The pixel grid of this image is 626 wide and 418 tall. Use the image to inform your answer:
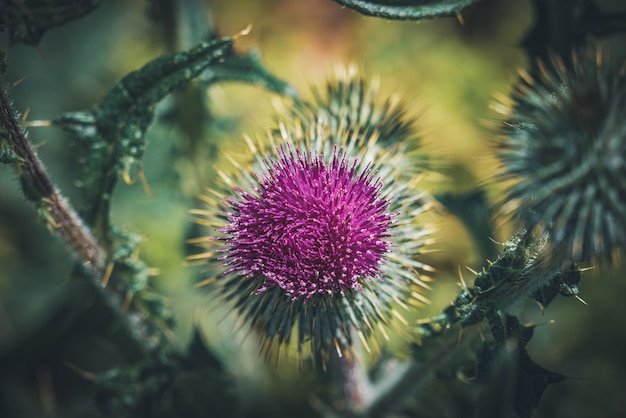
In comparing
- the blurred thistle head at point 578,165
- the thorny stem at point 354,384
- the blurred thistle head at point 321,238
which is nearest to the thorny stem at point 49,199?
the blurred thistle head at point 321,238

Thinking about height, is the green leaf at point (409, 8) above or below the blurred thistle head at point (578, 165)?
above

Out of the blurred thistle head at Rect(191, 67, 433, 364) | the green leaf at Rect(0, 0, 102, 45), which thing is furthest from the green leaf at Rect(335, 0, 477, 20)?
the green leaf at Rect(0, 0, 102, 45)

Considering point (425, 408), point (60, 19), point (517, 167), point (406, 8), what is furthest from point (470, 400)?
point (60, 19)

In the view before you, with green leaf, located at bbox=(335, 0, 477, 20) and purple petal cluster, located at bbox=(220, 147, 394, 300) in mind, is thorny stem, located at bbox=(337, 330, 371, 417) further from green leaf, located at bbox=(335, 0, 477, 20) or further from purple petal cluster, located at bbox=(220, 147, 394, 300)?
green leaf, located at bbox=(335, 0, 477, 20)

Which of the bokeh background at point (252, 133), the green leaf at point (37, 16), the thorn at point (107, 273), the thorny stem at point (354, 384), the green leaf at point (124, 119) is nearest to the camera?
the green leaf at point (37, 16)

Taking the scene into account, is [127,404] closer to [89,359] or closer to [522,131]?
[89,359]

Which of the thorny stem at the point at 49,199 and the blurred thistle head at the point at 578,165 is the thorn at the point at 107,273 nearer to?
the thorny stem at the point at 49,199
